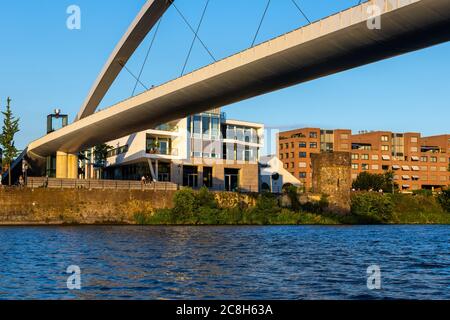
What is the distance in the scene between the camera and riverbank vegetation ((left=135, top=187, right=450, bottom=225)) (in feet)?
184

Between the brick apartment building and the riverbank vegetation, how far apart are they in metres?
62.5

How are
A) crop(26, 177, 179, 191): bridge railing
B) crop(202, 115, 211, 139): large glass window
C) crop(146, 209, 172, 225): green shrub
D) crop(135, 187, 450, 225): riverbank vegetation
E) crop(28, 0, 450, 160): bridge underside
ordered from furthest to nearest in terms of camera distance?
crop(202, 115, 211, 139): large glass window
crop(135, 187, 450, 225): riverbank vegetation
crop(146, 209, 172, 225): green shrub
crop(26, 177, 179, 191): bridge railing
crop(28, 0, 450, 160): bridge underside

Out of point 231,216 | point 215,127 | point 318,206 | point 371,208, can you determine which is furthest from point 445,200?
point 231,216

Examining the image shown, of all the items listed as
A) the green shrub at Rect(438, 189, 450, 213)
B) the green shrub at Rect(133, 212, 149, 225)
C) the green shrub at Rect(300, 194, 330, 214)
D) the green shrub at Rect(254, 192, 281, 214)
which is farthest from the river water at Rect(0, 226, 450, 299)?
the green shrub at Rect(438, 189, 450, 213)

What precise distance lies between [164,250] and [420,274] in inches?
446

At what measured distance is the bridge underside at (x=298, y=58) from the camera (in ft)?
89.1

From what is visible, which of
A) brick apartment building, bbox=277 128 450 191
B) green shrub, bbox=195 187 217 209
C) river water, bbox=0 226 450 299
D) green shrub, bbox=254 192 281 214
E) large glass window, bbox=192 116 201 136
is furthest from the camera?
brick apartment building, bbox=277 128 450 191

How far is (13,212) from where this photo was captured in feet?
168

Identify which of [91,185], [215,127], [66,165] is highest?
[215,127]

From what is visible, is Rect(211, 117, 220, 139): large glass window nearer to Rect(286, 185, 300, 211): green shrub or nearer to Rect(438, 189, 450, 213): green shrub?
Rect(286, 185, 300, 211): green shrub

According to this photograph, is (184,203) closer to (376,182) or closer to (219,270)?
(219,270)

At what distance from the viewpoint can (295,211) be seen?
62.6 m

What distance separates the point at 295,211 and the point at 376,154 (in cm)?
8638
